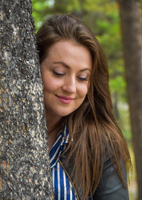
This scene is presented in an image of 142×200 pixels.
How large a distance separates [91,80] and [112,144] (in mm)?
576

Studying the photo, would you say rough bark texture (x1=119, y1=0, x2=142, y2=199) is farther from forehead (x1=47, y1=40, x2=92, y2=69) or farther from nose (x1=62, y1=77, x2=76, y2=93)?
nose (x1=62, y1=77, x2=76, y2=93)

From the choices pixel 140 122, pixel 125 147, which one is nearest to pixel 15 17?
pixel 125 147

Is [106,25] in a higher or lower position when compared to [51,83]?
higher

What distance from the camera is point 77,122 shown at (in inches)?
88.0

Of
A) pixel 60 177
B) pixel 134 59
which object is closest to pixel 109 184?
pixel 60 177

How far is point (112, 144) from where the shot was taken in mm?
2059

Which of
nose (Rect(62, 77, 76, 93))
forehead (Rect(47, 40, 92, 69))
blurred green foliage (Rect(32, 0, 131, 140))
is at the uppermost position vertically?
blurred green foliage (Rect(32, 0, 131, 140))

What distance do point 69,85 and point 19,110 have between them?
21.2 inches

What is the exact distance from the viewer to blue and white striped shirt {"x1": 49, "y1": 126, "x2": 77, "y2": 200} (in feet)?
6.25

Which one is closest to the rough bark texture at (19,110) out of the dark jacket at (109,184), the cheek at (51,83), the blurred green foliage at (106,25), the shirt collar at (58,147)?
the cheek at (51,83)

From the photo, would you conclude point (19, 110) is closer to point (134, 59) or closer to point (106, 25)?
point (134, 59)

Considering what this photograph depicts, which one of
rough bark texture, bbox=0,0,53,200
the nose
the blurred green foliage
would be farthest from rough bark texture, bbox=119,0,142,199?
rough bark texture, bbox=0,0,53,200

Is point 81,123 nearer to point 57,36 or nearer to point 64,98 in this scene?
point 64,98

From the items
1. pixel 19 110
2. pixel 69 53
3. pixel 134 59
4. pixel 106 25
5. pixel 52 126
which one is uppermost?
pixel 106 25
